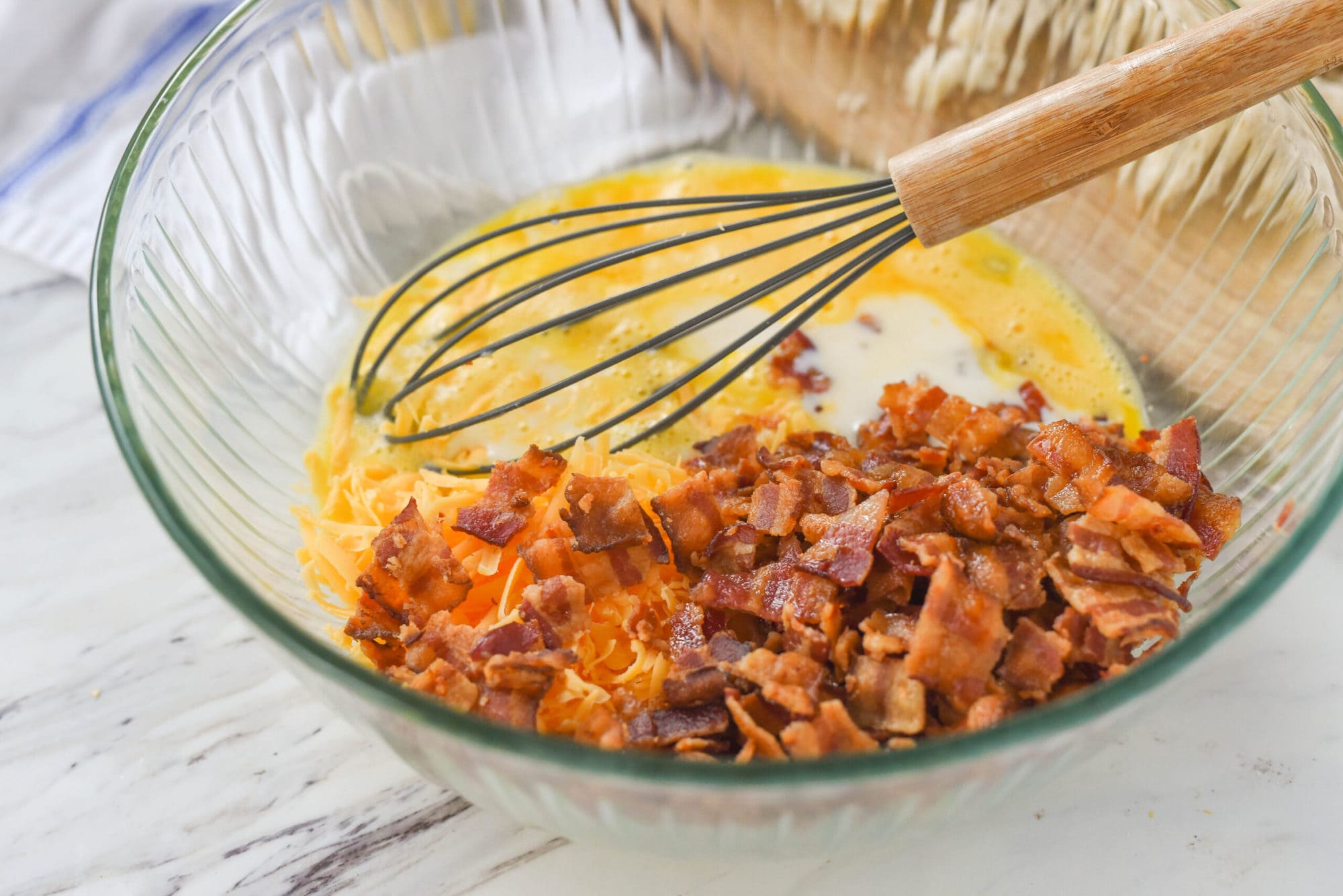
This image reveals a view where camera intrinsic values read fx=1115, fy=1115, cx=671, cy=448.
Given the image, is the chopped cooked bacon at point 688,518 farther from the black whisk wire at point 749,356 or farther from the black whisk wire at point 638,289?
the black whisk wire at point 638,289

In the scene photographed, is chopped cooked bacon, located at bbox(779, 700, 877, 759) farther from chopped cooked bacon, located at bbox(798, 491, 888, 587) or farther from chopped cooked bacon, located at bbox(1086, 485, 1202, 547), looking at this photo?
chopped cooked bacon, located at bbox(1086, 485, 1202, 547)

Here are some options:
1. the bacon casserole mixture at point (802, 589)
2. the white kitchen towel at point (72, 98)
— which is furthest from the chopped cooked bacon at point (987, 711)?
the white kitchen towel at point (72, 98)

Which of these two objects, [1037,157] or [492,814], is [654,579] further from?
[1037,157]

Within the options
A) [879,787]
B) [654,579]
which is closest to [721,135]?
[654,579]

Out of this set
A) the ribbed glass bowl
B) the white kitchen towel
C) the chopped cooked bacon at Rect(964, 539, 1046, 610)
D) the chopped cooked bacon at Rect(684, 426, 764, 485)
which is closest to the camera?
the ribbed glass bowl

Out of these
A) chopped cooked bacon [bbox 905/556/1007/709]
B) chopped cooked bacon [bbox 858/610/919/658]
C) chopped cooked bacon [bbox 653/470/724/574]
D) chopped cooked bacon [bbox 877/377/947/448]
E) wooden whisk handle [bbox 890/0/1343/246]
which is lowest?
chopped cooked bacon [bbox 905/556/1007/709]

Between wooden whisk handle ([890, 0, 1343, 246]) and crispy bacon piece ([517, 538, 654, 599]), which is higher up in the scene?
wooden whisk handle ([890, 0, 1343, 246])

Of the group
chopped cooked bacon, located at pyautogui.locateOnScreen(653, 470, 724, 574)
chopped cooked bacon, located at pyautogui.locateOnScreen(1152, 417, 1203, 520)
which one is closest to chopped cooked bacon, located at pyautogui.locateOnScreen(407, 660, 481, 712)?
chopped cooked bacon, located at pyautogui.locateOnScreen(653, 470, 724, 574)
